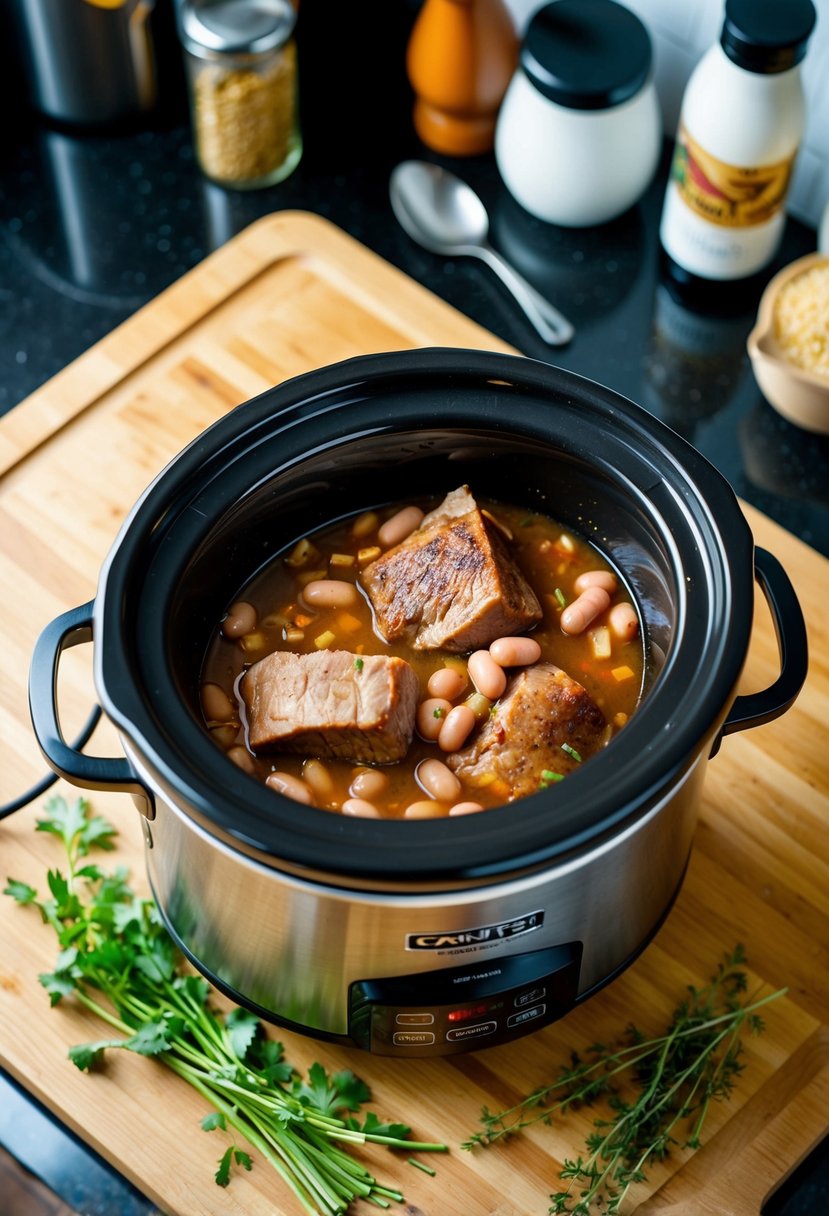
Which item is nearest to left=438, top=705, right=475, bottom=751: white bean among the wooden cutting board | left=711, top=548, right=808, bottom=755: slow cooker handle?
left=711, top=548, right=808, bottom=755: slow cooker handle

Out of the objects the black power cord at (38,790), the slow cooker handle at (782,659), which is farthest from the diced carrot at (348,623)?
the slow cooker handle at (782,659)

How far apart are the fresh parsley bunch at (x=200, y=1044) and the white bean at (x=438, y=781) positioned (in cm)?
45

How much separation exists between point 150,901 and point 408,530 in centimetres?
71

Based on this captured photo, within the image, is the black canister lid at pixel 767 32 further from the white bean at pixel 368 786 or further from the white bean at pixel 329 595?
the white bean at pixel 368 786

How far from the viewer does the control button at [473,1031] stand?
82.0 inches

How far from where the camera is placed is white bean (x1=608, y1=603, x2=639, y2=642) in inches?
88.1

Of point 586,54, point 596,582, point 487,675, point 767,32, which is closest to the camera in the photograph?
point 487,675

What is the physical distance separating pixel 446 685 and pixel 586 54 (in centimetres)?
141

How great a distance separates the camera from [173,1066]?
2.24 metres

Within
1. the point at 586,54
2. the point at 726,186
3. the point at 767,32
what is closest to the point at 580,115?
the point at 586,54

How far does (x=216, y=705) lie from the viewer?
2.17 m

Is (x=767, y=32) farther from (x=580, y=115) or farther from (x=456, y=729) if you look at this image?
(x=456, y=729)

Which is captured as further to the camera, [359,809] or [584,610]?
[584,610]

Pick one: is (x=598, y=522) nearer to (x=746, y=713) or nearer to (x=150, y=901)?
(x=746, y=713)
